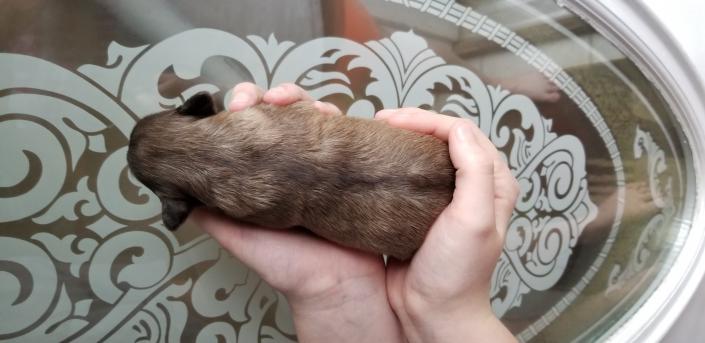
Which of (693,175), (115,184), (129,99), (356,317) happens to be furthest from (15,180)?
(693,175)

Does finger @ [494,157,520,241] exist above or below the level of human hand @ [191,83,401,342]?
above

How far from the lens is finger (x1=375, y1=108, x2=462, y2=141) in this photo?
3.94 ft

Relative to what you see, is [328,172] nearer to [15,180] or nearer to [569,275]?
[15,180]

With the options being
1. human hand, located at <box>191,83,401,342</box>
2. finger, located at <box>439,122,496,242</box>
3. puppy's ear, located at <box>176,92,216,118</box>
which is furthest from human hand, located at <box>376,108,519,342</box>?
puppy's ear, located at <box>176,92,216,118</box>

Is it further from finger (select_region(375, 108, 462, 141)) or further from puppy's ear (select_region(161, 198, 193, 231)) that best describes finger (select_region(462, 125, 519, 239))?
puppy's ear (select_region(161, 198, 193, 231))

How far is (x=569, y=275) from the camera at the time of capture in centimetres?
200

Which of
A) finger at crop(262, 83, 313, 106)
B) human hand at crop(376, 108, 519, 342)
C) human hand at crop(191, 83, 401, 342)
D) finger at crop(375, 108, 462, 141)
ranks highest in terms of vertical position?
finger at crop(375, 108, 462, 141)

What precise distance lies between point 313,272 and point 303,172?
0.26 metres

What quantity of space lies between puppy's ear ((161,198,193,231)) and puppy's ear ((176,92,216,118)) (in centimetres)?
21

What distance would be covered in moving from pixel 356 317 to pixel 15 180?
2.99 feet

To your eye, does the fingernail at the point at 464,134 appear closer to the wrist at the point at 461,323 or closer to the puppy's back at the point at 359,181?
the puppy's back at the point at 359,181

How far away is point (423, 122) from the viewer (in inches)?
48.1

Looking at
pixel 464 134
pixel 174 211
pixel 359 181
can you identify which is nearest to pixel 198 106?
pixel 174 211

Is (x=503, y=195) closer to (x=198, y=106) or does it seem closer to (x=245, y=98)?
(x=245, y=98)
